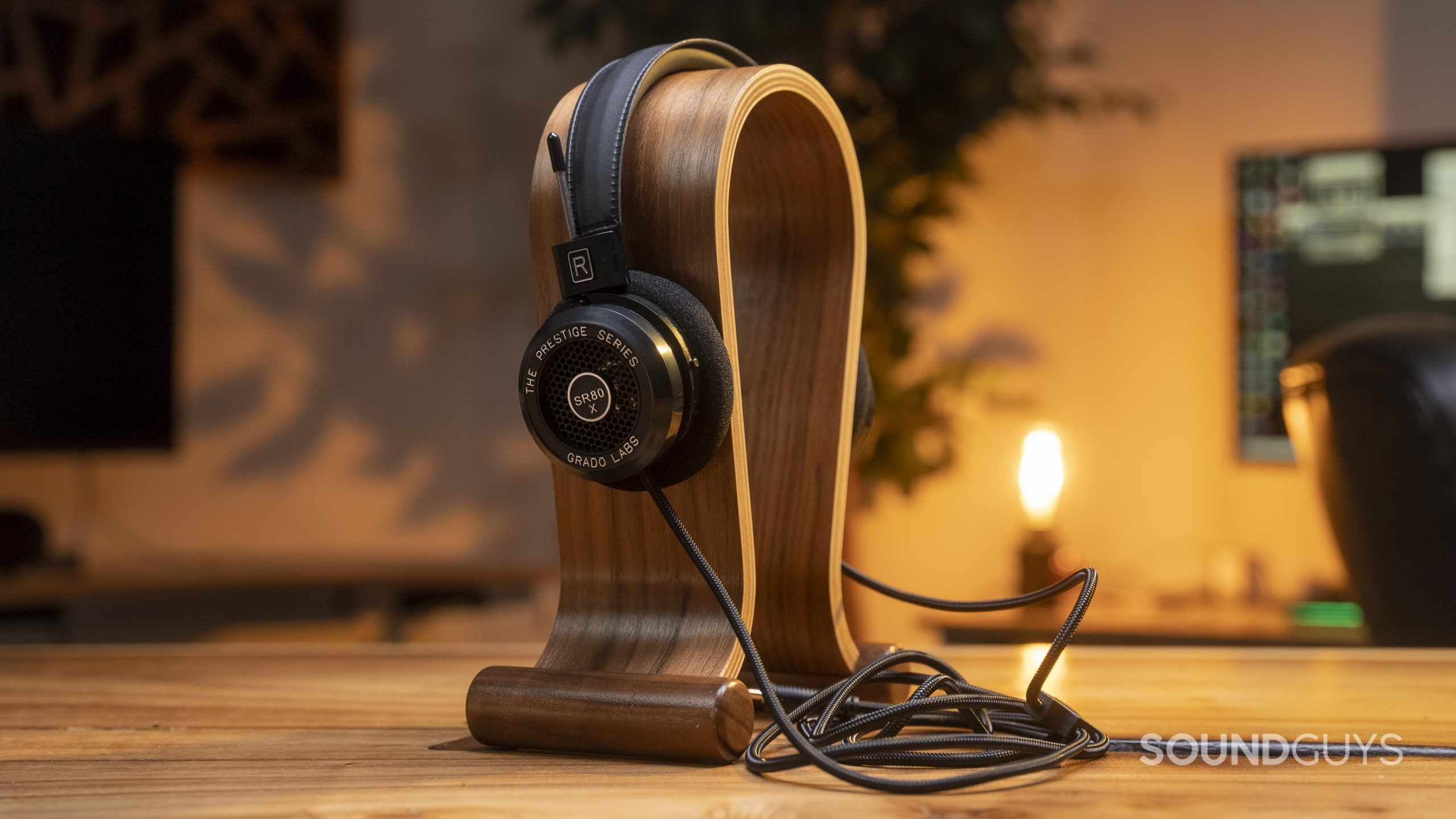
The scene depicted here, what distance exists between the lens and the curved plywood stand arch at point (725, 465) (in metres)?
0.44

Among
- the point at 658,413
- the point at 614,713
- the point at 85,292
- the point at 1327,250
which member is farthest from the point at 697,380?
the point at 1327,250

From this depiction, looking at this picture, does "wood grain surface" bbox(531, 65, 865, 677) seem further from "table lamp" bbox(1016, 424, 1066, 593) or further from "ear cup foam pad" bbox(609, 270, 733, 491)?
"table lamp" bbox(1016, 424, 1066, 593)

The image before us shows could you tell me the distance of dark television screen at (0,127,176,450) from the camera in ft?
6.44

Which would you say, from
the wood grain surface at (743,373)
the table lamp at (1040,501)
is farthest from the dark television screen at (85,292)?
the wood grain surface at (743,373)

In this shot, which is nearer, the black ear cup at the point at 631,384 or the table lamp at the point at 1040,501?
the black ear cup at the point at 631,384

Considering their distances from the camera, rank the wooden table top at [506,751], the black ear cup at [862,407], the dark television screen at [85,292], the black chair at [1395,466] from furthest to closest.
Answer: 1. the dark television screen at [85,292]
2. the black chair at [1395,466]
3. the black ear cup at [862,407]
4. the wooden table top at [506,751]

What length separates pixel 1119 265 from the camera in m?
2.63

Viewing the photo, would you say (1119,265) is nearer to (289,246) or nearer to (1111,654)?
(289,246)

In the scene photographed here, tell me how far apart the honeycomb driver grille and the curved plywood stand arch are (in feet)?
0.15

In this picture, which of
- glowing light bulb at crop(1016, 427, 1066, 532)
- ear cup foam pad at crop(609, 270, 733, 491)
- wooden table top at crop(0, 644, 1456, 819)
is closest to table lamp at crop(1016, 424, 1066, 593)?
glowing light bulb at crop(1016, 427, 1066, 532)

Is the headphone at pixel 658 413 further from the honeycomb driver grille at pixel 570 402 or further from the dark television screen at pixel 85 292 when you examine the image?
the dark television screen at pixel 85 292

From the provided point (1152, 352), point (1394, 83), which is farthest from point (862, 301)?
point (1394, 83)

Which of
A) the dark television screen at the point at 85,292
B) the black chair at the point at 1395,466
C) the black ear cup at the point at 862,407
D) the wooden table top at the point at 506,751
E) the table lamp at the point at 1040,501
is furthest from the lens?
the table lamp at the point at 1040,501

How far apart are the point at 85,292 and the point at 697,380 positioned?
195cm
